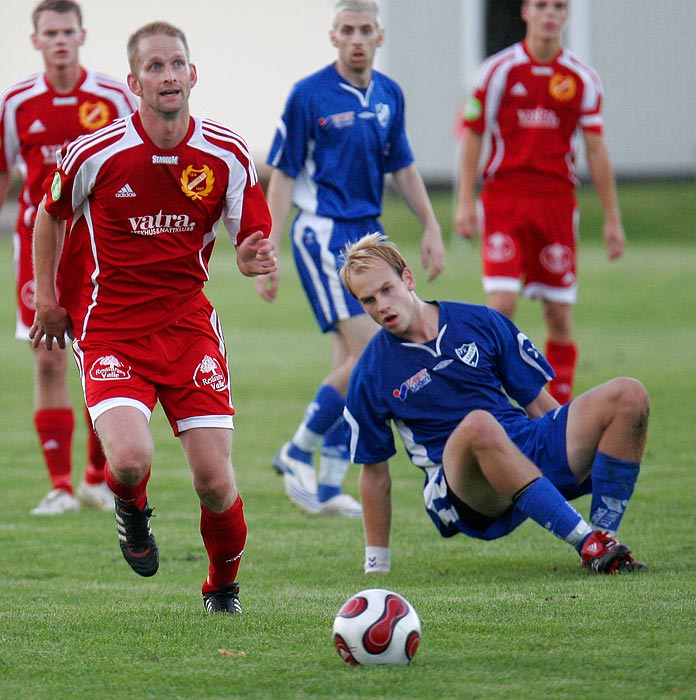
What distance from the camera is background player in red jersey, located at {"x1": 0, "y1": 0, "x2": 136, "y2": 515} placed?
7.52m

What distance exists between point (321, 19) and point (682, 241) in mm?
10414

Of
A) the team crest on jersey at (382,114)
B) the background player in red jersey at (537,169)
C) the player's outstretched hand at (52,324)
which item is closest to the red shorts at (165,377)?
the player's outstretched hand at (52,324)

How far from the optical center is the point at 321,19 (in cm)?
3145

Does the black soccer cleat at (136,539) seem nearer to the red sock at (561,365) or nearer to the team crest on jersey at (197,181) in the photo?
the team crest on jersey at (197,181)

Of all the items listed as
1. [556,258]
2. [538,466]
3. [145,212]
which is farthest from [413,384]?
[556,258]

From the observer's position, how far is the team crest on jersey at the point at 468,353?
5820 mm

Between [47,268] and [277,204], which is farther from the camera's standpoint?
[277,204]

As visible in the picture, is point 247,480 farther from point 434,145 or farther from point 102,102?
point 434,145

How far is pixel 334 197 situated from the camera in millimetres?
7668

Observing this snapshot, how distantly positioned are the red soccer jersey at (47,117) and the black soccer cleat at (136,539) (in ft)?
9.57

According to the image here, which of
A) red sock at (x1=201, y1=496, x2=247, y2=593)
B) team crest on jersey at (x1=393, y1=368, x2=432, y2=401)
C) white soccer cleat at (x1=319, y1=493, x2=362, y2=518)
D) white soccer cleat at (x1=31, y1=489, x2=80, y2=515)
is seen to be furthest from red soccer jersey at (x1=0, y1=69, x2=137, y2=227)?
red sock at (x1=201, y1=496, x2=247, y2=593)

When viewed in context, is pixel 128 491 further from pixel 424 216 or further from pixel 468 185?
pixel 468 185

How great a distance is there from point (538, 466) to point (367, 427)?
2.38 ft

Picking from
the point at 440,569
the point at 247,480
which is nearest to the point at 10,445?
the point at 247,480
